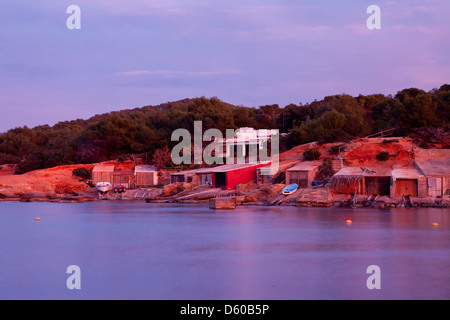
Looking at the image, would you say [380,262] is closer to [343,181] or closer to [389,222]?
[389,222]

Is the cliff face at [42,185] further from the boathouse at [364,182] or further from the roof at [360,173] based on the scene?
the boathouse at [364,182]

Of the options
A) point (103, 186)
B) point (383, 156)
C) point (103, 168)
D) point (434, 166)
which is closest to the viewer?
point (434, 166)

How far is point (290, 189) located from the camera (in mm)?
42062

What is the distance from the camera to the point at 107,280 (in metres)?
19.0

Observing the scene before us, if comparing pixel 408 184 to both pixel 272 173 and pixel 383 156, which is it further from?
pixel 272 173

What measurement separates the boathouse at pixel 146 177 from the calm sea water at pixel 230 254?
1292 centimetres

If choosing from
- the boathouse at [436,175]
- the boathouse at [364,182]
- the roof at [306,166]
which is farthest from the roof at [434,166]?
the roof at [306,166]

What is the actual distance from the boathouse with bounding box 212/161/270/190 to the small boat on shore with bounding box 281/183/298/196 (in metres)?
4.84

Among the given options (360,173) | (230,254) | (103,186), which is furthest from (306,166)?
(230,254)

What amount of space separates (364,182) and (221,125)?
26.8 meters

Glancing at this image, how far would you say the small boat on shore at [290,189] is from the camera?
4178 cm

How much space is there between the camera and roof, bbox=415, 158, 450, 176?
121ft
